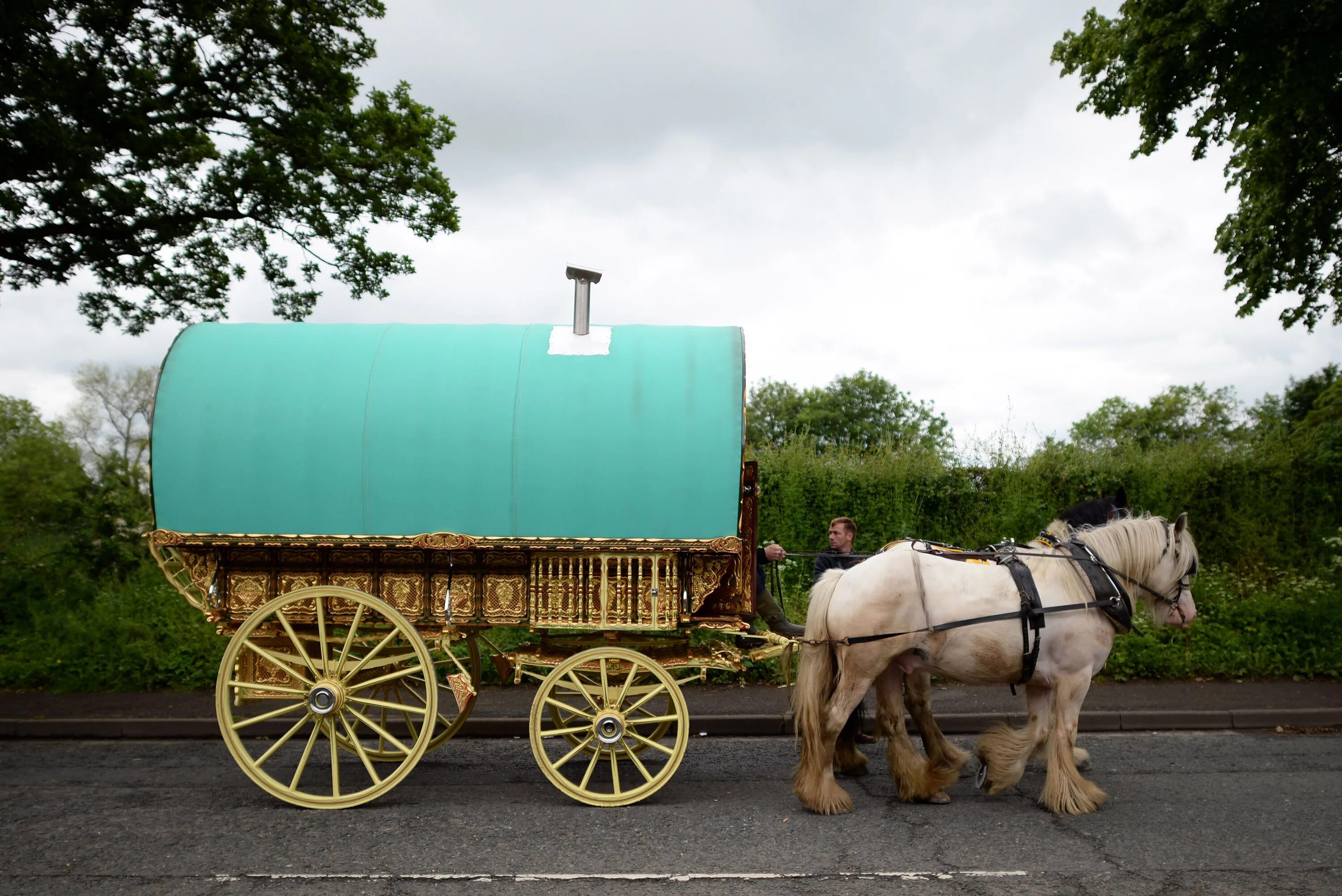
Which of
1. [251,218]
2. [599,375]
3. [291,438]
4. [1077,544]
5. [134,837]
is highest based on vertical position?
[251,218]

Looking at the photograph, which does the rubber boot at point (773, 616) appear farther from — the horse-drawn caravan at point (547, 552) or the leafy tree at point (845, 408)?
the leafy tree at point (845, 408)

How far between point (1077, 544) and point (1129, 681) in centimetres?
418

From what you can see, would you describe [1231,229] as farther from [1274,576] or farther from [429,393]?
[429,393]

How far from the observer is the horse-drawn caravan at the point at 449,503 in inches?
203

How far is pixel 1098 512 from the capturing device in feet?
19.5

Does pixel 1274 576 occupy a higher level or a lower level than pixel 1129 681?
higher

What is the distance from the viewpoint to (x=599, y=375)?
5.34 metres

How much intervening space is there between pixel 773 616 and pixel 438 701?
7.98 feet

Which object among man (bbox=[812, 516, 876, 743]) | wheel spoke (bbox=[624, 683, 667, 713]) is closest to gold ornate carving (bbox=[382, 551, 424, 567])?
wheel spoke (bbox=[624, 683, 667, 713])

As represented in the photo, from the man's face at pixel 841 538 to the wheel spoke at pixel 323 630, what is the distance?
342 cm

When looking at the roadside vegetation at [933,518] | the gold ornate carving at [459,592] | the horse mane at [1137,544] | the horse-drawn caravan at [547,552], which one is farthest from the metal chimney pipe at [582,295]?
the roadside vegetation at [933,518]

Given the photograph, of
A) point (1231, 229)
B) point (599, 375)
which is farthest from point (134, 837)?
point (1231, 229)

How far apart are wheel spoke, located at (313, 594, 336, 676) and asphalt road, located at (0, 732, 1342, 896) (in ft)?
2.62

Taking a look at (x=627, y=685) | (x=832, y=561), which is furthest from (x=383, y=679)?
(x=832, y=561)
